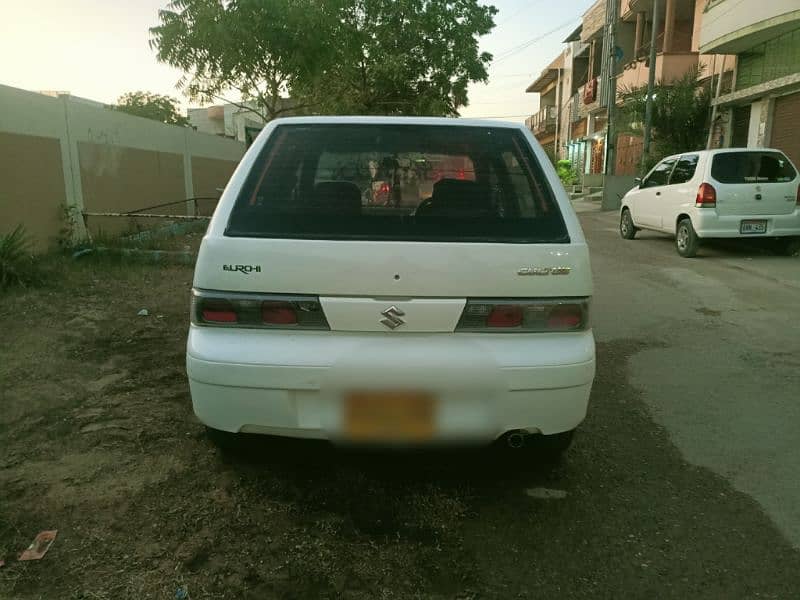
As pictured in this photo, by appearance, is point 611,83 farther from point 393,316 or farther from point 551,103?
point 551,103

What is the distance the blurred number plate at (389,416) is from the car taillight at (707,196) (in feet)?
28.4

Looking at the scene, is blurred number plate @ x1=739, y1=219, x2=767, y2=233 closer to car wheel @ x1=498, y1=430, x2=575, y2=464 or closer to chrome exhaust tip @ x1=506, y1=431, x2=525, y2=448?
car wheel @ x1=498, y1=430, x2=575, y2=464

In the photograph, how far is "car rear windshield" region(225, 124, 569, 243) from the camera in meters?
2.62

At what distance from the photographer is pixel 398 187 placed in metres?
3.13

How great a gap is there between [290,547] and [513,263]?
1368 millimetres

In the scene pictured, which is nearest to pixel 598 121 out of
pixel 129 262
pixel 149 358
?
pixel 129 262

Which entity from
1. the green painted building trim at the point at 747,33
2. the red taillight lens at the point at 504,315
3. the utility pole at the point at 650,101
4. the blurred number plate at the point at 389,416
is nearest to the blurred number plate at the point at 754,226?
the green painted building trim at the point at 747,33

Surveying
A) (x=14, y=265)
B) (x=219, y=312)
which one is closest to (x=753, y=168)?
(x=219, y=312)

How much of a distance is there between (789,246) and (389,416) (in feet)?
32.1

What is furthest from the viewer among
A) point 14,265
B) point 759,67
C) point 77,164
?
point 759,67

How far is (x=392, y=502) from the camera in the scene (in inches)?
112

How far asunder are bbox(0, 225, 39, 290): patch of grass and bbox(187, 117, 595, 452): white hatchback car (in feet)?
16.1

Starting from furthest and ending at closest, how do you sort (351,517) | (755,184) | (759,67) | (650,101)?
(650,101)
(759,67)
(755,184)
(351,517)

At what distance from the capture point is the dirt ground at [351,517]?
90.5 inches
